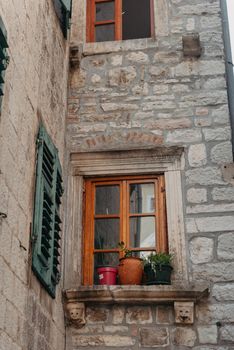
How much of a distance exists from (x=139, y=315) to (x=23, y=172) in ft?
5.54

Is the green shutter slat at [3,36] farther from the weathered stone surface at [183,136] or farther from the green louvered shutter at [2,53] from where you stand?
the weathered stone surface at [183,136]

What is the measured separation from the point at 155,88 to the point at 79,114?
770 mm

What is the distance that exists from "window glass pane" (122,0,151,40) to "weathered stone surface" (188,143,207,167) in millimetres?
1535

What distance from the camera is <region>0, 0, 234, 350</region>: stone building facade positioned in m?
4.20

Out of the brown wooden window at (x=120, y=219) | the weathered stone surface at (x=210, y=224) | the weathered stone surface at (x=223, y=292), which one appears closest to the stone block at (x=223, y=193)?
the weathered stone surface at (x=210, y=224)

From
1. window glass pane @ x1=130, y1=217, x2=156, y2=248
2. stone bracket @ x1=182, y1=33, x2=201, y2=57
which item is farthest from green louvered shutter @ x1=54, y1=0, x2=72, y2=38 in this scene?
window glass pane @ x1=130, y1=217, x2=156, y2=248

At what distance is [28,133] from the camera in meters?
4.38

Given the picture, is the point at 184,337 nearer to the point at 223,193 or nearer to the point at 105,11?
the point at 223,193

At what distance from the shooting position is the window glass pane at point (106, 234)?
5578 millimetres

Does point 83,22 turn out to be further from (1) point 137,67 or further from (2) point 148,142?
(2) point 148,142

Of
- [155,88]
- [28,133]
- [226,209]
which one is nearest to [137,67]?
[155,88]

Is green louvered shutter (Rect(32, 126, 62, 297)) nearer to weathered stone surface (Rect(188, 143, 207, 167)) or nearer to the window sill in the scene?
weathered stone surface (Rect(188, 143, 207, 167))

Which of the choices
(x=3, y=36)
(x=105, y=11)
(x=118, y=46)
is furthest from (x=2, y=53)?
(x=105, y=11)

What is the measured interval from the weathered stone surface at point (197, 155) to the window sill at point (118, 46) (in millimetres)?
Answer: 1222
